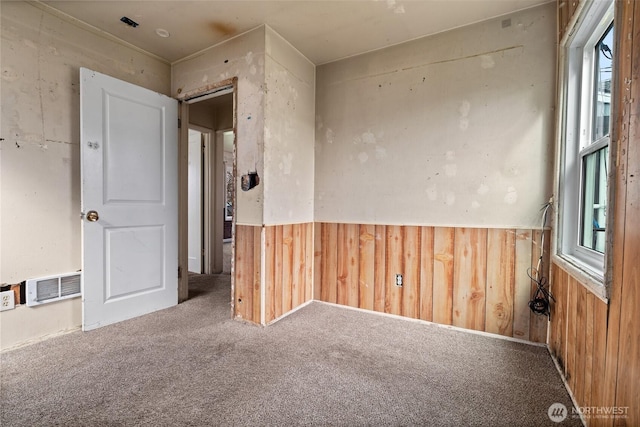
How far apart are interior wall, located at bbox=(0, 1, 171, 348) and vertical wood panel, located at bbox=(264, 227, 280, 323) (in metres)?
1.49

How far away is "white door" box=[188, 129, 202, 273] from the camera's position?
14.0 feet

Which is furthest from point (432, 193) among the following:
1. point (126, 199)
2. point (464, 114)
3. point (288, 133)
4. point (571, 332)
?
point (126, 199)

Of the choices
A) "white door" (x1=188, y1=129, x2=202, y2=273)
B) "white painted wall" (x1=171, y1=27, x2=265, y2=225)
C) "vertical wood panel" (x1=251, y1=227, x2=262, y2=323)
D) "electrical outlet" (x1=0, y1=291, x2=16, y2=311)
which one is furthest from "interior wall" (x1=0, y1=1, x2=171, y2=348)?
"white door" (x1=188, y1=129, x2=202, y2=273)

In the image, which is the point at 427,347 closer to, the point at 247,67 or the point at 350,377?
the point at 350,377

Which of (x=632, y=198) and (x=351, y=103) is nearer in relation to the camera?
(x=632, y=198)

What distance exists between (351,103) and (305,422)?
100 inches

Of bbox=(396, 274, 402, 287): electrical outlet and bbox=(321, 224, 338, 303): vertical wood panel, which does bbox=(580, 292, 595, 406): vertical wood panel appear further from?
bbox=(321, 224, 338, 303): vertical wood panel

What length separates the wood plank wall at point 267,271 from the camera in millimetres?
2409

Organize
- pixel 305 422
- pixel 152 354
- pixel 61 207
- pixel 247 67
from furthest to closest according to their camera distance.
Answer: pixel 247 67, pixel 61 207, pixel 152 354, pixel 305 422

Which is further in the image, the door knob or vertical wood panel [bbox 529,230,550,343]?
the door knob

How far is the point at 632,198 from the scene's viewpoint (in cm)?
101

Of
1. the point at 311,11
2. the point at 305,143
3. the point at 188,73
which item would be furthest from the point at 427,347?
the point at 188,73

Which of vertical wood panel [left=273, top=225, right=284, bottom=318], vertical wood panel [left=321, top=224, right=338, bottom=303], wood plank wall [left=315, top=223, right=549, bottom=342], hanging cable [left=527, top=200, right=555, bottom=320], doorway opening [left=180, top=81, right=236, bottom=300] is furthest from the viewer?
doorway opening [left=180, top=81, right=236, bottom=300]

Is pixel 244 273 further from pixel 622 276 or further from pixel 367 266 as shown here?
pixel 622 276
